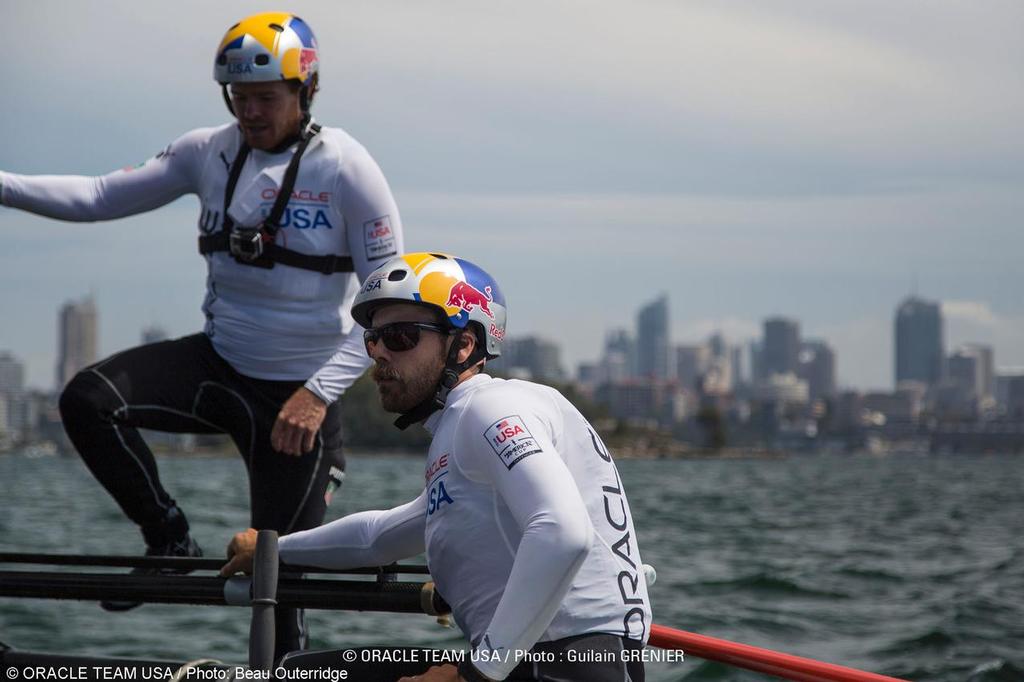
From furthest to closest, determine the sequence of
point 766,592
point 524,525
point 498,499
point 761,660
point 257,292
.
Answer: point 766,592
point 257,292
point 761,660
point 498,499
point 524,525

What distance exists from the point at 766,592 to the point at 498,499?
21238 mm

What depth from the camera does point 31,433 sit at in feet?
632

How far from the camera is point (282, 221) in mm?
6734

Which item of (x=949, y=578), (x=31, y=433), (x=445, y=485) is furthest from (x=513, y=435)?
(x=31, y=433)

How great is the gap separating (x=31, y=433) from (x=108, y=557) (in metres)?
198

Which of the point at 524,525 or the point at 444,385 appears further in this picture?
the point at 444,385

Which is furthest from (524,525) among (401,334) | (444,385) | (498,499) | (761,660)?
(761,660)

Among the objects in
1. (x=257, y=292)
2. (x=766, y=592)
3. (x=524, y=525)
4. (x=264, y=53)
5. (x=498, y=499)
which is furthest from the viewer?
(x=766, y=592)

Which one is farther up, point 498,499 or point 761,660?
point 498,499

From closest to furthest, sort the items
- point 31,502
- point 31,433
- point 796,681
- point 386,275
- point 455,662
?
point 455,662 < point 386,275 < point 796,681 < point 31,502 < point 31,433

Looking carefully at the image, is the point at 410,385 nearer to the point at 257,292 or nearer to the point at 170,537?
the point at 257,292

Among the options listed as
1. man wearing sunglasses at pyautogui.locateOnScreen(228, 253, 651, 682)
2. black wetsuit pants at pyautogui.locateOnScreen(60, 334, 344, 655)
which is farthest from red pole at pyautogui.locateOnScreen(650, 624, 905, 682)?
black wetsuit pants at pyautogui.locateOnScreen(60, 334, 344, 655)

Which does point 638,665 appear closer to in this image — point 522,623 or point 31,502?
point 522,623

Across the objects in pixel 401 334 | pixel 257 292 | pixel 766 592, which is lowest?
pixel 766 592
